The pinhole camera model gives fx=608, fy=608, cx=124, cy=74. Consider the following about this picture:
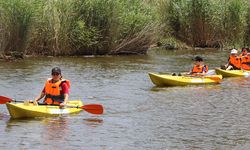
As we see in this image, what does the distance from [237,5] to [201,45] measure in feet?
8.86

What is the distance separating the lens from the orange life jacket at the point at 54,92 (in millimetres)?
12133

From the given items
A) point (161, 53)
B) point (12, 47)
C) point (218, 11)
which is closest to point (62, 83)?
point (12, 47)

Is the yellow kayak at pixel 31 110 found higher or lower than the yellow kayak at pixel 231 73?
lower

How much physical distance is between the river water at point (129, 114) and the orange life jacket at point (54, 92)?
1.29 ft

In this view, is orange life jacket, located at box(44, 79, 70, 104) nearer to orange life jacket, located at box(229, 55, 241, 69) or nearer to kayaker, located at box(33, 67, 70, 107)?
kayaker, located at box(33, 67, 70, 107)

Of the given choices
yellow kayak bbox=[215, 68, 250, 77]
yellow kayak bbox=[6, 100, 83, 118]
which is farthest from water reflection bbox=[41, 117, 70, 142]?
yellow kayak bbox=[215, 68, 250, 77]

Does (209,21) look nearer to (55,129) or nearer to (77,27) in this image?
(77,27)

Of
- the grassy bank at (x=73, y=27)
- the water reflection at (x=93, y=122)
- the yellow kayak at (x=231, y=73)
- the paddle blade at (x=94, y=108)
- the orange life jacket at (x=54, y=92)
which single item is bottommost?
the water reflection at (x=93, y=122)

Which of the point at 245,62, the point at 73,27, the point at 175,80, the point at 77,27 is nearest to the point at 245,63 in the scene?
the point at 245,62

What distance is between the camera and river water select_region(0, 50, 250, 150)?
33.6 ft

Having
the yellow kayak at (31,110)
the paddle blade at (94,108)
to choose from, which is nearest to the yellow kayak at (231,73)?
the paddle blade at (94,108)

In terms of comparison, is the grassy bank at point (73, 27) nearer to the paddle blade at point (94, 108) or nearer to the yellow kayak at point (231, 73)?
the yellow kayak at point (231, 73)

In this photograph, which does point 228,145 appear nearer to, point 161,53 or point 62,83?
point 62,83

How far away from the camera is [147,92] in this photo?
16.2 meters
